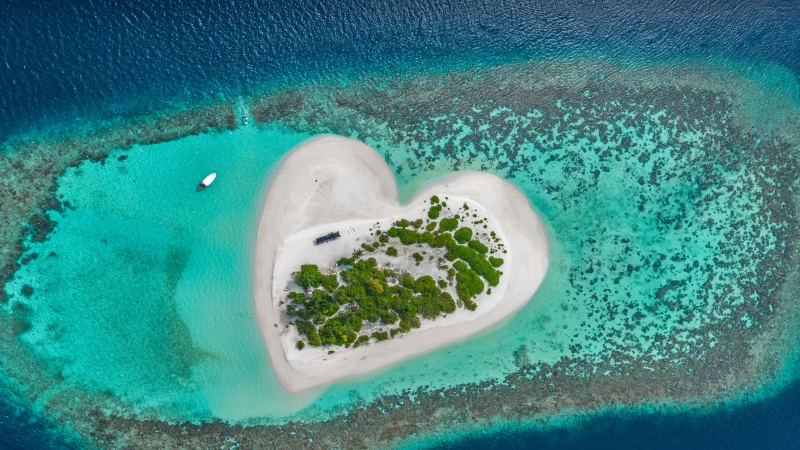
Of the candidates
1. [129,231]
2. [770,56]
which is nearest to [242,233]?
[129,231]

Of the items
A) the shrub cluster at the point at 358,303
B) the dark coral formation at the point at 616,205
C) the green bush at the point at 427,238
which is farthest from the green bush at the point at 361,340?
the green bush at the point at 427,238

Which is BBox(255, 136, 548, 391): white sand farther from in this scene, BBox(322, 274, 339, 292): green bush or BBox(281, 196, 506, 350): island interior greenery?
BBox(322, 274, 339, 292): green bush

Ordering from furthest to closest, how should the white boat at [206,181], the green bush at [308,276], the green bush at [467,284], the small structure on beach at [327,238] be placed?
the green bush at [467,284]
the small structure on beach at [327,238]
the white boat at [206,181]
the green bush at [308,276]

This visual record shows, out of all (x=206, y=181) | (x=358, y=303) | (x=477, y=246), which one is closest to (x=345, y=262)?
(x=358, y=303)

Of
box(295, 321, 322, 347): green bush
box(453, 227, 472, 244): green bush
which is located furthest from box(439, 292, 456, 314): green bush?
box(295, 321, 322, 347): green bush

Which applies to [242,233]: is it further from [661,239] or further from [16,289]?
[661,239]

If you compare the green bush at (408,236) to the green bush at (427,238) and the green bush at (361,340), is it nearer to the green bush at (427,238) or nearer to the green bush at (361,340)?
the green bush at (427,238)
